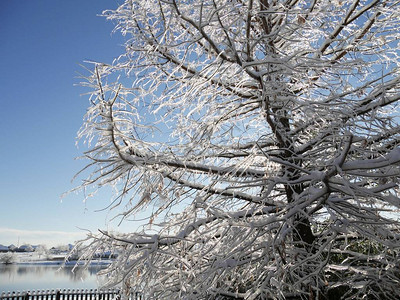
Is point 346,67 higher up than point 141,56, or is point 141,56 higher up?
point 141,56

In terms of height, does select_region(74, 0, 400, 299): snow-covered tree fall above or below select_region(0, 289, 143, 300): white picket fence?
above

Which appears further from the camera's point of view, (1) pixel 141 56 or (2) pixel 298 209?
(1) pixel 141 56

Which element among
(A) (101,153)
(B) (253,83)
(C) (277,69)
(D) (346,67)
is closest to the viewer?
(C) (277,69)

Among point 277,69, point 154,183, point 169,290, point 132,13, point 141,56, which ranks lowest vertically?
point 169,290

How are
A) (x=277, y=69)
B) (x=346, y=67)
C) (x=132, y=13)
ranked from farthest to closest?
1. (x=132, y=13)
2. (x=346, y=67)
3. (x=277, y=69)

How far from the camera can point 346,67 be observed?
3.78m

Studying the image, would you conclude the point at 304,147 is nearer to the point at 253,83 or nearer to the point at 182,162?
the point at 253,83

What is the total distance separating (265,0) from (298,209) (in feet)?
7.93

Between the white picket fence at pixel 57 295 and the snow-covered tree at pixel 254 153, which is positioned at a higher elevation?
the snow-covered tree at pixel 254 153

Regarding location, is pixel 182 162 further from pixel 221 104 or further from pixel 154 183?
pixel 221 104

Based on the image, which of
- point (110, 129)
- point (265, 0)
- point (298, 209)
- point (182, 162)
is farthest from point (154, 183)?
point (265, 0)

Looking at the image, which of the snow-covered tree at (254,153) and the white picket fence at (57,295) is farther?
the white picket fence at (57,295)

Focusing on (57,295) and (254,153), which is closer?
(254,153)

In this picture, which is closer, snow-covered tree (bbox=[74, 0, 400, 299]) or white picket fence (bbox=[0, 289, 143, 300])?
snow-covered tree (bbox=[74, 0, 400, 299])
